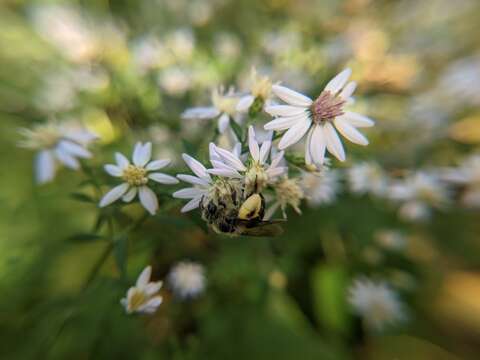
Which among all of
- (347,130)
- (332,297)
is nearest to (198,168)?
(347,130)

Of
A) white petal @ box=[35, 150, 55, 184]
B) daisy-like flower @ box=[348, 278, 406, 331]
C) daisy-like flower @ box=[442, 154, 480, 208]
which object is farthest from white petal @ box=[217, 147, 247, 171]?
daisy-like flower @ box=[348, 278, 406, 331]

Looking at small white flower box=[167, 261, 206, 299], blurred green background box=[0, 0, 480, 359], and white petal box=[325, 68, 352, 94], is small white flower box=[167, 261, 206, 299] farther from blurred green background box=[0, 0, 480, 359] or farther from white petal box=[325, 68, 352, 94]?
white petal box=[325, 68, 352, 94]

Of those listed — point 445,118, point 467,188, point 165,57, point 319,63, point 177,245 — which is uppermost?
point 165,57

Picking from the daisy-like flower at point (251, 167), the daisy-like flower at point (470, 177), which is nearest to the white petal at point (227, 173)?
the daisy-like flower at point (251, 167)

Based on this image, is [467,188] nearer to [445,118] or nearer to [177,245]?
[445,118]

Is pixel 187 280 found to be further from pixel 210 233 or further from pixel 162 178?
pixel 162 178

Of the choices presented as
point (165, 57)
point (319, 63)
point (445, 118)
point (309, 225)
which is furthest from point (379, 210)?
point (165, 57)
